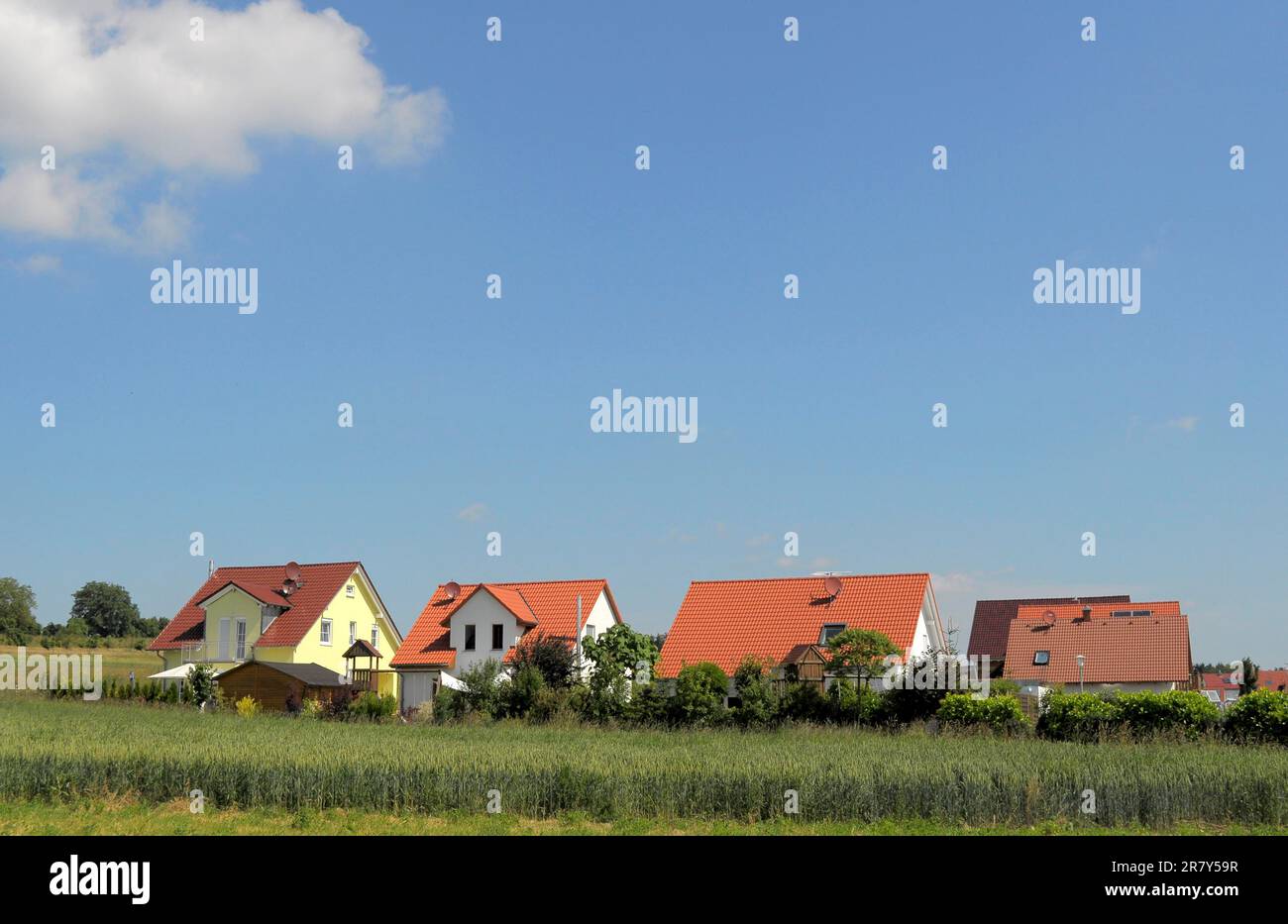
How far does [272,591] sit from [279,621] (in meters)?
2.01

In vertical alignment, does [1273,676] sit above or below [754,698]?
below

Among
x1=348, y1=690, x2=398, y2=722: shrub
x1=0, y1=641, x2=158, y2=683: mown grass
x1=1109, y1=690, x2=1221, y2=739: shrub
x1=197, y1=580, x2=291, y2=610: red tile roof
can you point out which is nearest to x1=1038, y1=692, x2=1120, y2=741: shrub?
x1=1109, y1=690, x2=1221, y2=739: shrub

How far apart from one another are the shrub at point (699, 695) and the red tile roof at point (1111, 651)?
26.3 meters

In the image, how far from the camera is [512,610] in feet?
169

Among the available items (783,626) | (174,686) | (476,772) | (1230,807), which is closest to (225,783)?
(476,772)

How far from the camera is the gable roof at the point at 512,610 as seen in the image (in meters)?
52.0

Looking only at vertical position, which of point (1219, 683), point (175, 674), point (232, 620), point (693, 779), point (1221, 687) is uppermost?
point (232, 620)

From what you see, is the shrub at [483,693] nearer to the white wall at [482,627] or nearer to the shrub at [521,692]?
the shrub at [521,692]

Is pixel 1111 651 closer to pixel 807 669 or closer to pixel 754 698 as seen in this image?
pixel 807 669

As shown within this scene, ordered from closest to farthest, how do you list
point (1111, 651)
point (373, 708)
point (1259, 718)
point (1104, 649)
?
point (1259, 718), point (373, 708), point (1111, 651), point (1104, 649)

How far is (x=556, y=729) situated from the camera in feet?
112

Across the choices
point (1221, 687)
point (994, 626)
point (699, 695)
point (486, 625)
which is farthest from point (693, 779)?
point (1221, 687)

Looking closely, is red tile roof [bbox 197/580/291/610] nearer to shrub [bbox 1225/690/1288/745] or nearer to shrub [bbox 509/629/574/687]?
shrub [bbox 509/629/574/687]

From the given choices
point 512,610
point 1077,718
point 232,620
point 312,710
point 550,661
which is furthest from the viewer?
point 232,620
